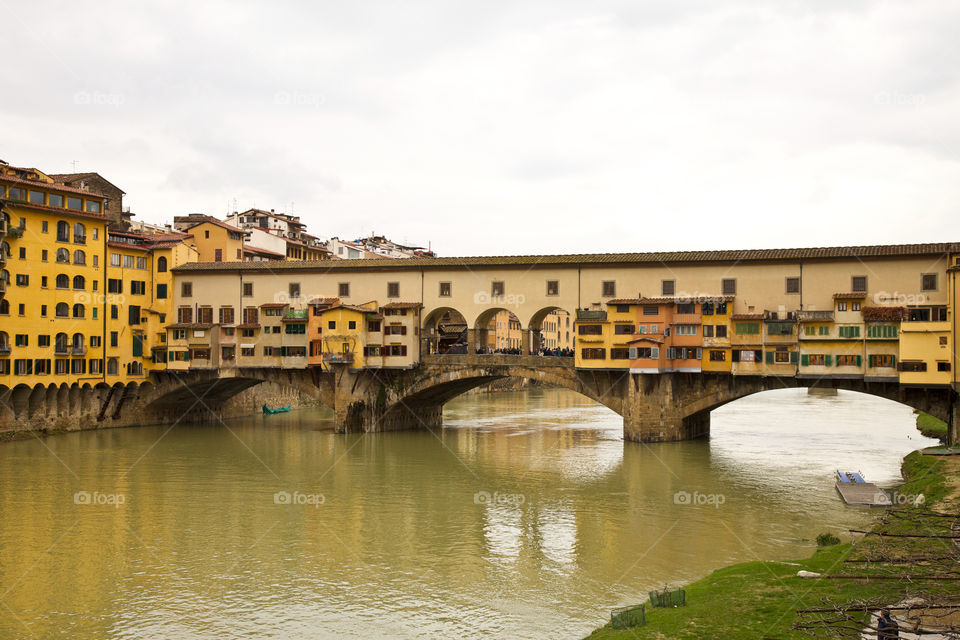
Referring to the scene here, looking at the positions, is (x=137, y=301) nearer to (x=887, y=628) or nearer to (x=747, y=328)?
(x=747, y=328)

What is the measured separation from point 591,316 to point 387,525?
67.7ft

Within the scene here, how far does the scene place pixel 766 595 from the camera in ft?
58.6

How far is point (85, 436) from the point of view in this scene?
162 feet

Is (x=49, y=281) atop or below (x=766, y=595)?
atop

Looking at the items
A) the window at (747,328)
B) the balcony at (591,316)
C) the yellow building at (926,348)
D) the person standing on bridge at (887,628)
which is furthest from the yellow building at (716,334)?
the person standing on bridge at (887,628)

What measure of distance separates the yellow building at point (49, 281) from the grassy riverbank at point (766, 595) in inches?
1604

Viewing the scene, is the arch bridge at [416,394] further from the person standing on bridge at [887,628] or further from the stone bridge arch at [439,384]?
the person standing on bridge at [887,628]

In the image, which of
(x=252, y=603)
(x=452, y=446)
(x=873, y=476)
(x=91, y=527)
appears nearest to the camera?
(x=252, y=603)

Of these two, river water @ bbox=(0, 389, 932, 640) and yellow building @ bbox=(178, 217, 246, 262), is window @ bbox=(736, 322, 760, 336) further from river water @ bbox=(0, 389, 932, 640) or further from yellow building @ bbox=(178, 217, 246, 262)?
yellow building @ bbox=(178, 217, 246, 262)

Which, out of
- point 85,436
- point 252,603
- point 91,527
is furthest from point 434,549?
point 85,436

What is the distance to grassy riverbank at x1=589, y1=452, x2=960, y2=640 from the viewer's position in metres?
15.8

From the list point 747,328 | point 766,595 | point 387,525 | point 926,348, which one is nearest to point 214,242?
point 747,328

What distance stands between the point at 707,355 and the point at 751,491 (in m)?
11.7

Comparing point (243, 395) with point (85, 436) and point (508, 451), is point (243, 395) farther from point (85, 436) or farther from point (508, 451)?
point (508, 451)
